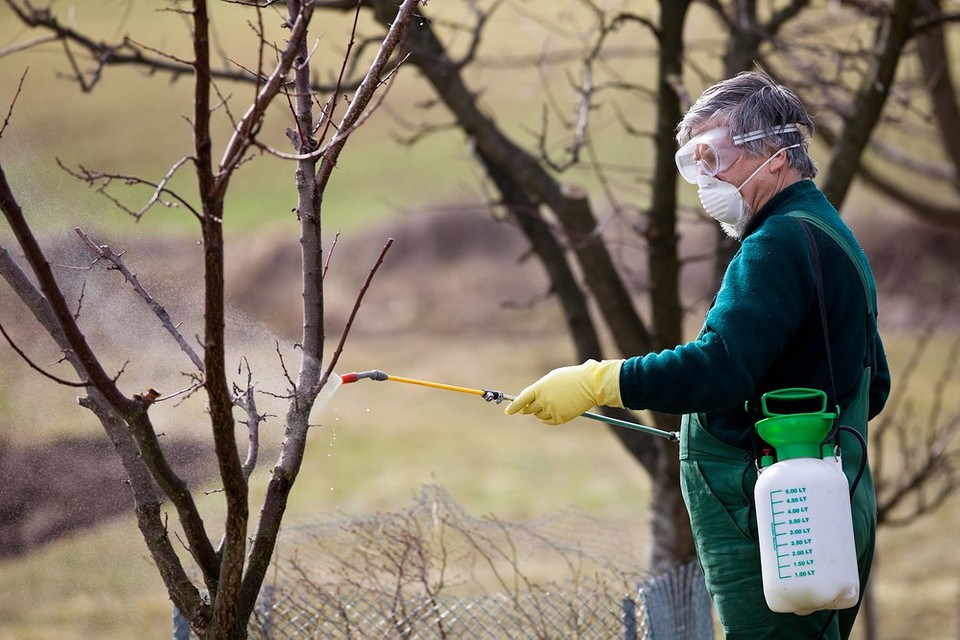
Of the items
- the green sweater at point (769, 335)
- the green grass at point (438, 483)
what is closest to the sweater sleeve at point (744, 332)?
the green sweater at point (769, 335)

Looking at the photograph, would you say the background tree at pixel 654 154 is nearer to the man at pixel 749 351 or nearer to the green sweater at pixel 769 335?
the man at pixel 749 351

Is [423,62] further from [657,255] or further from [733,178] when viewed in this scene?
[733,178]

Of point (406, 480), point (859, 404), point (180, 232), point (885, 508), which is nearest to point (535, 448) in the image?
point (406, 480)

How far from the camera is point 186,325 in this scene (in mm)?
3611

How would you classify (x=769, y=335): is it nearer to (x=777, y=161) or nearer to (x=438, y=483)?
(x=777, y=161)

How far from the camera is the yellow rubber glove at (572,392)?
228 centimetres

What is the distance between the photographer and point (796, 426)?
2.18m

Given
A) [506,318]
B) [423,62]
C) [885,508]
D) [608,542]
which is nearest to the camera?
[608,542]

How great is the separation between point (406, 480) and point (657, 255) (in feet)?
32.1

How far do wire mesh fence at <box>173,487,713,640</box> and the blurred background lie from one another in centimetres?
38

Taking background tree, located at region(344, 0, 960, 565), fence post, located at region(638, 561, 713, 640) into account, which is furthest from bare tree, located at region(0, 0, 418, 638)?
background tree, located at region(344, 0, 960, 565)

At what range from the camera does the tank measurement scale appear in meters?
2.14

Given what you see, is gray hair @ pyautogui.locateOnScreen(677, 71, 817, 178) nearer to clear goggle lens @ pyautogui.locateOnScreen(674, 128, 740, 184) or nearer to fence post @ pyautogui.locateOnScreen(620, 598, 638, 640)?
clear goggle lens @ pyautogui.locateOnScreen(674, 128, 740, 184)

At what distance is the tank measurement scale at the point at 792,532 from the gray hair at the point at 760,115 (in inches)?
28.1
